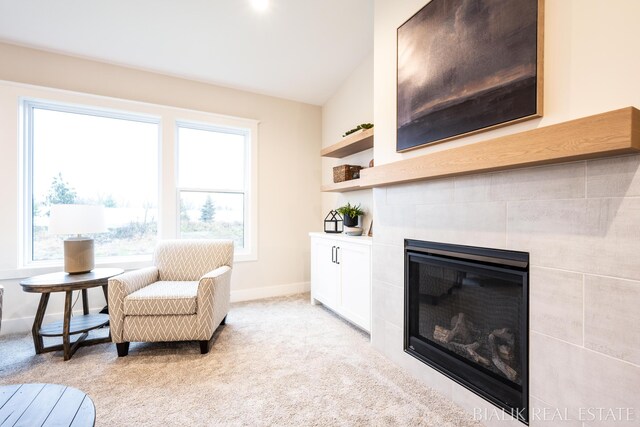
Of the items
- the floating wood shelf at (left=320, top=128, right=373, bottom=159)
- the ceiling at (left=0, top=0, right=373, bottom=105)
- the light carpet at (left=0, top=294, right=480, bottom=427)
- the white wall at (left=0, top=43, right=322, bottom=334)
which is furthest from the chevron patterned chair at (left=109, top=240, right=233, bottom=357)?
the ceiling at (left=0, top=0, right=373, bottom=105)

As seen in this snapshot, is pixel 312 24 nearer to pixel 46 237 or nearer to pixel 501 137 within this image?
pixel 501 137

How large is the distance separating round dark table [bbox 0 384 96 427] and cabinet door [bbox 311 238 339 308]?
7.20ft

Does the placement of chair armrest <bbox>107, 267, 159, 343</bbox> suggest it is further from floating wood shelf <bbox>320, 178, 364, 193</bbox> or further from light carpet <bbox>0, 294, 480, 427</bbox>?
floating wood shelf <bbox>320, 178, 364, 193</bbox>

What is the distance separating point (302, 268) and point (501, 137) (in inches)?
125

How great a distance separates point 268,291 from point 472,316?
2.70m

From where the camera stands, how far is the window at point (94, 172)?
9.53 ft

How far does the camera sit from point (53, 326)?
2.45 meters

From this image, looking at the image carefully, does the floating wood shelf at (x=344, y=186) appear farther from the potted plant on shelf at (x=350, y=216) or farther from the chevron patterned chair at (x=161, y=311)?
the chevron patterned chair at (x=161, y=311)

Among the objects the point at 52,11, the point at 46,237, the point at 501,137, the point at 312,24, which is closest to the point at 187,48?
the point at 52,11

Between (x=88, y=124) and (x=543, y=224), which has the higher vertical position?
(x=88, y=124)

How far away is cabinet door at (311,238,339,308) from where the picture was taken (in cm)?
310

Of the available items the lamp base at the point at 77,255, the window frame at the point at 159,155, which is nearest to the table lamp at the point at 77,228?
the lamp base at the point at 77,255

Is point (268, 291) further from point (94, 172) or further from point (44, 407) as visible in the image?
point (44, 407)

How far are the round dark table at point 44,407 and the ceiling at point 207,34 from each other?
9.21ft
